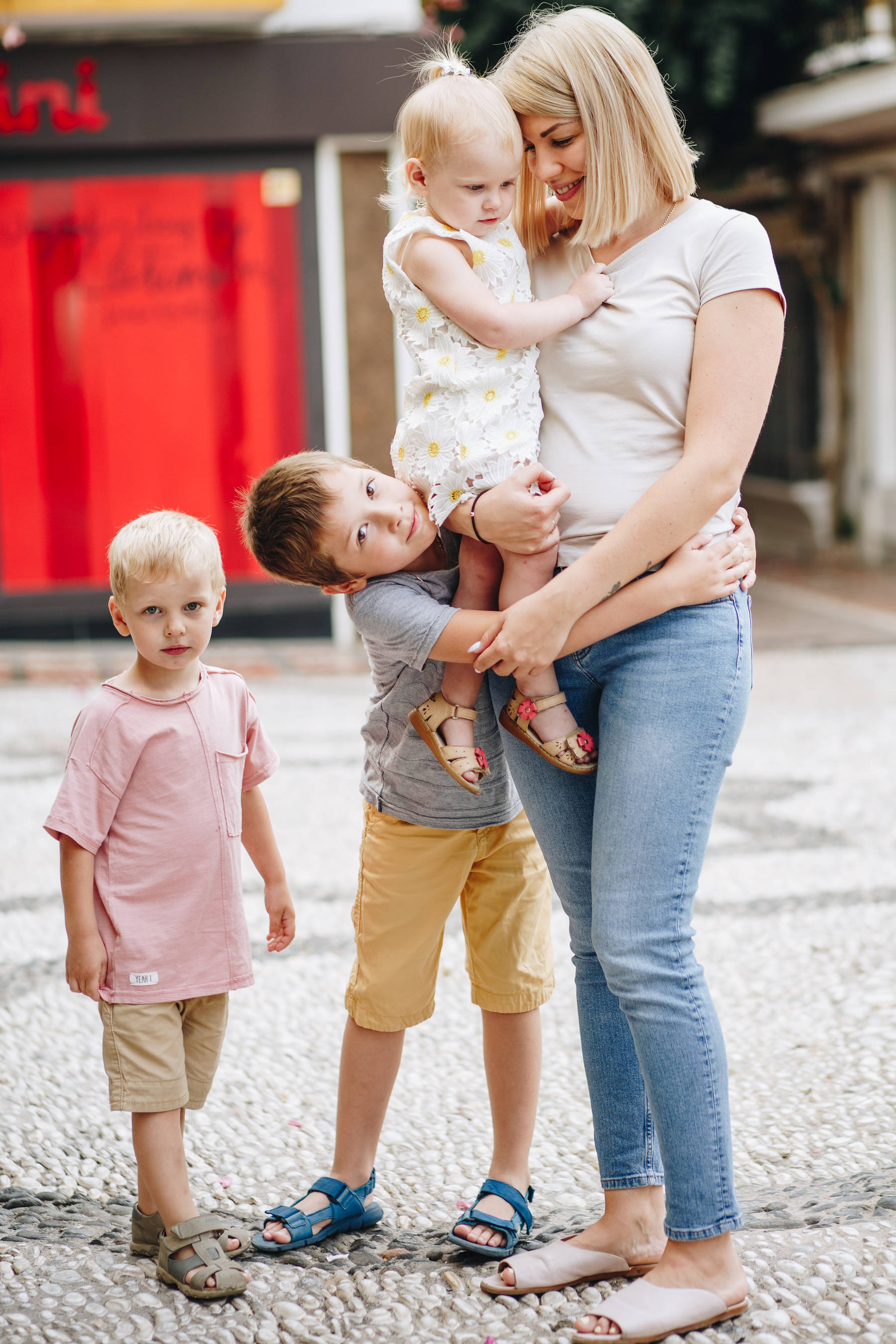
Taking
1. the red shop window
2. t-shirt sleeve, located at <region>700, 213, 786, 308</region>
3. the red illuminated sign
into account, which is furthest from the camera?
the red shop window

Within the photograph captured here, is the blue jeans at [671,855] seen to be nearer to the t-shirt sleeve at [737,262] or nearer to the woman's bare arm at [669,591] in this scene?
the woman's bare arm at [669,591]

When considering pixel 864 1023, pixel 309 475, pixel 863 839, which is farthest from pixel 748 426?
pixel 863 839

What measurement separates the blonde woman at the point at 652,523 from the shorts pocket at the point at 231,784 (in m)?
0.55

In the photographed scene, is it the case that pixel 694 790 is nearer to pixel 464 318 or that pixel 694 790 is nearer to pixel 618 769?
pixel 618 769

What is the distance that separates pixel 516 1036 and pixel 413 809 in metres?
0.46

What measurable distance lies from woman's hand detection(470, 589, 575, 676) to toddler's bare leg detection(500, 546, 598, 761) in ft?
0.16

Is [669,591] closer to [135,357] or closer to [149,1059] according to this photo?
[149,1059]

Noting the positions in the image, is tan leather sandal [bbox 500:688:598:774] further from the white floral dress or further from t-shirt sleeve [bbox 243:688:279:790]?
t-shirt sleeve [bbox 243:688:279:790]

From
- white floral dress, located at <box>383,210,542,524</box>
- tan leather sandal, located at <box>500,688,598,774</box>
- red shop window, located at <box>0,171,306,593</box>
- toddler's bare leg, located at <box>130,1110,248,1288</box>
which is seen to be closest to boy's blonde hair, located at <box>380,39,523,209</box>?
white floral dress, located at <box>383,210,542,524</box>

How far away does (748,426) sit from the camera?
81.6 inches

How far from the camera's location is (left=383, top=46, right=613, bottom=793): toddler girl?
2.20 metres

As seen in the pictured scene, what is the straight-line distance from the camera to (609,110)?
2.10m

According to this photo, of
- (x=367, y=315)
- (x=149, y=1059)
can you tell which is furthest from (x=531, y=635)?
(x=367, y=315)

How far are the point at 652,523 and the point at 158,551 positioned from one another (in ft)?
2.66
